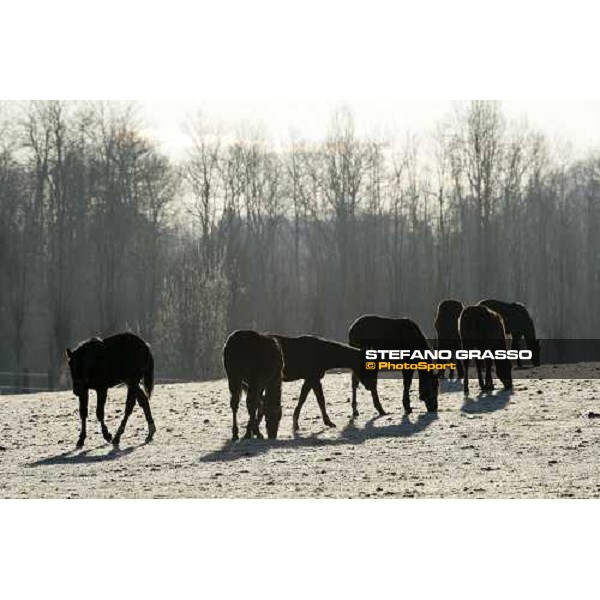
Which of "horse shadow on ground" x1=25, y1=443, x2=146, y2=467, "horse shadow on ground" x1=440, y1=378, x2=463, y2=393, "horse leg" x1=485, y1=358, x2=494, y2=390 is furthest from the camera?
"horse shadow on ground" x1=440, y1=378, x2=463, y2=393

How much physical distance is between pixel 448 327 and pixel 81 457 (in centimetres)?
719

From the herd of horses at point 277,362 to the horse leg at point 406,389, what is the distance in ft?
0.05

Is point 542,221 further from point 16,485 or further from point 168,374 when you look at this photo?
point 16,485

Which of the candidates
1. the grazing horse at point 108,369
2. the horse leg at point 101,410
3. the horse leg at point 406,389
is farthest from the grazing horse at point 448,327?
the horse leg at point 101,410

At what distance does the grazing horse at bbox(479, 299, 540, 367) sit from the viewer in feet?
56.6

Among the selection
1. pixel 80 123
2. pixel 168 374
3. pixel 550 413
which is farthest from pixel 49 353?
pixel 550 413

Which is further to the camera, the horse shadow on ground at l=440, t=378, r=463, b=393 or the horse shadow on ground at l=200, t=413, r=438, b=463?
the horse shadow on ground at l=440, t=378, r=463, b=393

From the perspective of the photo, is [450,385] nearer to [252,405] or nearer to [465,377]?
[465,377]

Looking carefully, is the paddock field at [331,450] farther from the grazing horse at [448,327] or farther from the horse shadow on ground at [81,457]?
the grazing horse at [448,327]

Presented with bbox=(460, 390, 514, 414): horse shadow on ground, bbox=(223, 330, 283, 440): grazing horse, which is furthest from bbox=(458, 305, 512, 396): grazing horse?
bbox=(223, 330, 283, 440): grazing horse

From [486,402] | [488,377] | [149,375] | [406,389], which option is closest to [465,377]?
[488,377]

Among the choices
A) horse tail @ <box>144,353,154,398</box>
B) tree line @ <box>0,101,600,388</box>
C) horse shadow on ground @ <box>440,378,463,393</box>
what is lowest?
horse shadow on ground @ <box>440,378,463,393</box>

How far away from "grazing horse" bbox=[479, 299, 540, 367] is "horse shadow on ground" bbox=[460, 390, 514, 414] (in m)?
0.61

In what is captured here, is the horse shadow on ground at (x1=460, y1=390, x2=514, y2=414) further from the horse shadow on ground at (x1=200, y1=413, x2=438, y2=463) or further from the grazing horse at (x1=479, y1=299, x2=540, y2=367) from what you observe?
the horse shadow on ground at (x1=200, y1=413, x2=438, y2=463)
